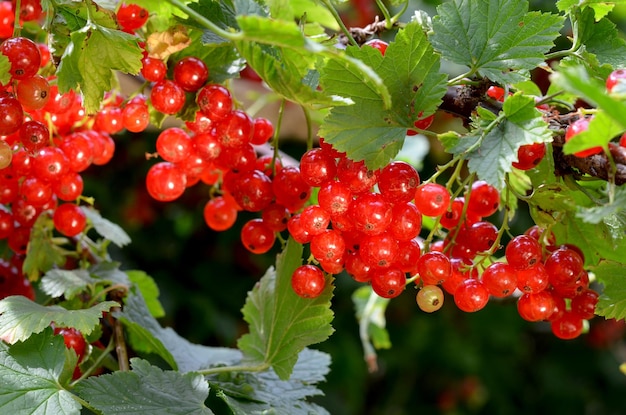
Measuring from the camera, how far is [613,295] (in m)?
0.58

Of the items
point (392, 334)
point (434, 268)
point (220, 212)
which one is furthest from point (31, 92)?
point (392, 334)

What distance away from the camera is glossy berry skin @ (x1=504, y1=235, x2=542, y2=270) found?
1.86ft

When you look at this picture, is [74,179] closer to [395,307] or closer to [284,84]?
[284,84]

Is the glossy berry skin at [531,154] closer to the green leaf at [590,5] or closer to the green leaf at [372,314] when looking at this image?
the green leaf at [590,5]

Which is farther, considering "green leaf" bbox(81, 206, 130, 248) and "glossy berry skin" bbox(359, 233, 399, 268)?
"green leaf" bbox(81, 206, 130, 248)

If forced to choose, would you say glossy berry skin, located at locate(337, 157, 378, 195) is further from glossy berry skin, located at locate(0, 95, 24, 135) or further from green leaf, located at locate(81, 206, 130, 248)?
green leaf, located at locate(81, 206, 130, 248)

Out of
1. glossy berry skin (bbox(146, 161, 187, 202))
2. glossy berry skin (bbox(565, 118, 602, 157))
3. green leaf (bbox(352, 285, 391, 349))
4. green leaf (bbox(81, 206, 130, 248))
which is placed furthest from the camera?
green leaf (bbox(352, 285, 391, 349))

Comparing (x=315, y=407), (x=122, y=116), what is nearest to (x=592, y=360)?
(x=315, y=407)

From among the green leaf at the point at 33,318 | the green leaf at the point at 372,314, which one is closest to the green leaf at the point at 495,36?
the green leaf at the point at 33,318

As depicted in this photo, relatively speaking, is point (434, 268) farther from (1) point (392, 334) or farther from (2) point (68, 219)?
(1) point (392, 334)

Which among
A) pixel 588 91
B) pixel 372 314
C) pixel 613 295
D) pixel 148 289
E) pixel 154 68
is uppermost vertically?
pixel 588 91

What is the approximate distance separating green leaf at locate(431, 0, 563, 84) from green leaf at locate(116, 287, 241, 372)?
39 centimetres

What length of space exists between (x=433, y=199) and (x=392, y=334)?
4.73 feet

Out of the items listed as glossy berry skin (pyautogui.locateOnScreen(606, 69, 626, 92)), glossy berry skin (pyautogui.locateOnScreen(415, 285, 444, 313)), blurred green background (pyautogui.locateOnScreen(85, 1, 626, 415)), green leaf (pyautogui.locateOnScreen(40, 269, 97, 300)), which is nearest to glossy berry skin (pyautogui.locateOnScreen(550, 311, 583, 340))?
glossy berry skin (pyautogui.locateOnScreen(415, 285, 444, 313))
